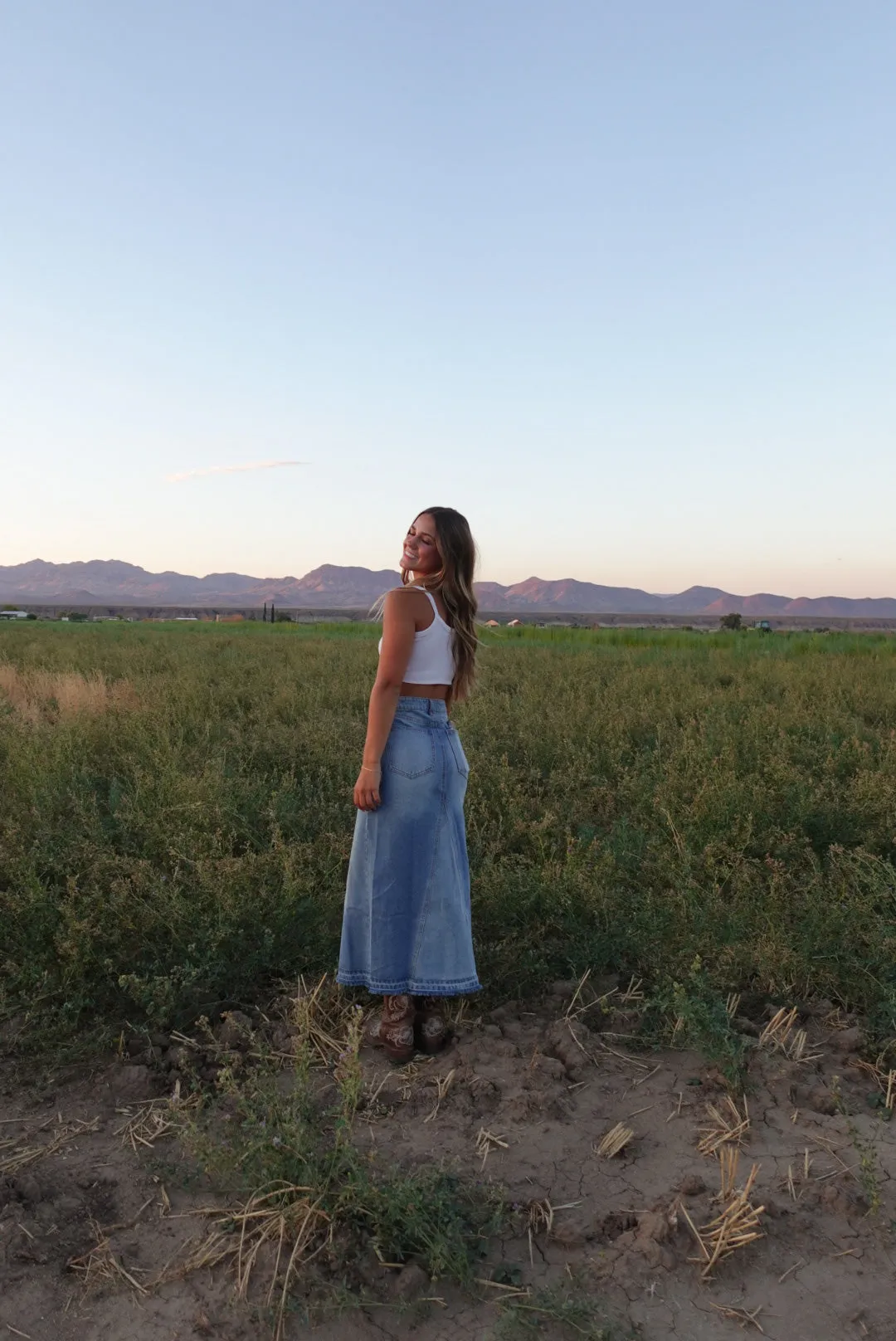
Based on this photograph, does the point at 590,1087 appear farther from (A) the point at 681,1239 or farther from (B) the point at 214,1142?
(B) the point at 214,1142

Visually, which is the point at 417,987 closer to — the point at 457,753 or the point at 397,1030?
the point at 397,1030

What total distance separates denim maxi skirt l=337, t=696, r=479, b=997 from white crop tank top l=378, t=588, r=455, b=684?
0.28ft

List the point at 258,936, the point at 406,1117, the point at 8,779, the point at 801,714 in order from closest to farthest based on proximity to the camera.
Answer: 1. the point at 406,1117
2. the point at 258,936
3. the point at 8,779
4. the point at 801,714

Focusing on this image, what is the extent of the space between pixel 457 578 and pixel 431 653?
0.28 metres

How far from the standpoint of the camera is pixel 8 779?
20.0ft

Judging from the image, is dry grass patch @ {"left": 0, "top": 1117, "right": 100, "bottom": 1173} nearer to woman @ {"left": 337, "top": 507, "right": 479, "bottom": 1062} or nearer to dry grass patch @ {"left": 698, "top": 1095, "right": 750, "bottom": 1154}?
woman @ {"left": 337, "top": 507, "right": 479, "bottom": 1062}

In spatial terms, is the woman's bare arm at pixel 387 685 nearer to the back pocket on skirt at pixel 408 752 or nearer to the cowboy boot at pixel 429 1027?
the back pocket on skirt at pixel 408 752

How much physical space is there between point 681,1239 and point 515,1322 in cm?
51

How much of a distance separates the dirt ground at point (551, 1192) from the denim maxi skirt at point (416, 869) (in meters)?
0.32

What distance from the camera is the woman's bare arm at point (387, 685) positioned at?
3115 mm

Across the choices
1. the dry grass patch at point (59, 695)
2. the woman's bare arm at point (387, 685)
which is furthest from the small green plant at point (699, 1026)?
the dry grass patch at point (59, 695)

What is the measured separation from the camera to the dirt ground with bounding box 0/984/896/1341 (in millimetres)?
2146

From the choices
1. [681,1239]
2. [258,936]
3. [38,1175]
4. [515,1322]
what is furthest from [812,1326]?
[258,936]

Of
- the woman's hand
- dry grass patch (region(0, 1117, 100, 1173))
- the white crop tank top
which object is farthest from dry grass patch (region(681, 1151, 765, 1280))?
dry grass patch (region(0, 1117, 100, 1173))
